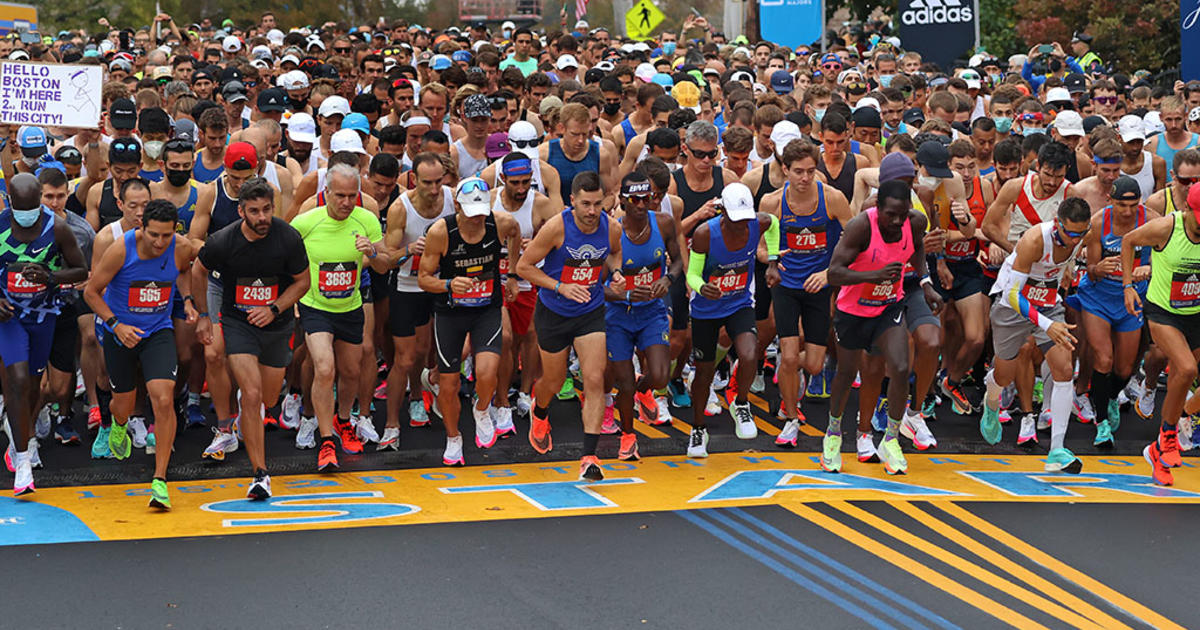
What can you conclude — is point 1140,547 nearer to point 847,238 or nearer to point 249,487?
point 847,238

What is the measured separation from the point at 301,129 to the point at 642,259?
3.38 m

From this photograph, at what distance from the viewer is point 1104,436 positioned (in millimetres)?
11188

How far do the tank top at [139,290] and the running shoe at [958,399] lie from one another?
239 inches

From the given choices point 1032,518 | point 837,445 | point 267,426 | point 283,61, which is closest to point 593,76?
point 283,61

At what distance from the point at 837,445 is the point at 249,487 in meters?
3.71

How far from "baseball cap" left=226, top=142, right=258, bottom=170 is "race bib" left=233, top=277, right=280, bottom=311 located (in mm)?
1252

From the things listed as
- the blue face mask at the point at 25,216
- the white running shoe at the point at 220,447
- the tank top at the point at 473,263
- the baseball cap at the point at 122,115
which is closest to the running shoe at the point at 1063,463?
the tank top at the point at 473,263

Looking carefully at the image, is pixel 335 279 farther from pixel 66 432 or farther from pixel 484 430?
pixel 66 432

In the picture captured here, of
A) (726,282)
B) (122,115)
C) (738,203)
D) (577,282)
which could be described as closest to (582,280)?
(577,282)

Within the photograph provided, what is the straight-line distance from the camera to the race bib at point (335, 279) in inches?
397

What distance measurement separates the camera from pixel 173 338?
9.71m

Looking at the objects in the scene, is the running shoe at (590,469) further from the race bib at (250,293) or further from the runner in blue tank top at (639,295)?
the race bib at (250,293)

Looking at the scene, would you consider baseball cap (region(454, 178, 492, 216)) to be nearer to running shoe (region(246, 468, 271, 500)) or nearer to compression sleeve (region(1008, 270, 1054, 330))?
running shoe (region(246, 468, 271, 500))

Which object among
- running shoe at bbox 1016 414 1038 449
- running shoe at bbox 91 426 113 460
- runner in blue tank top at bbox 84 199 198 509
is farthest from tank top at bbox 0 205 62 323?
running shoe at bbox 1016 414 1038 449
